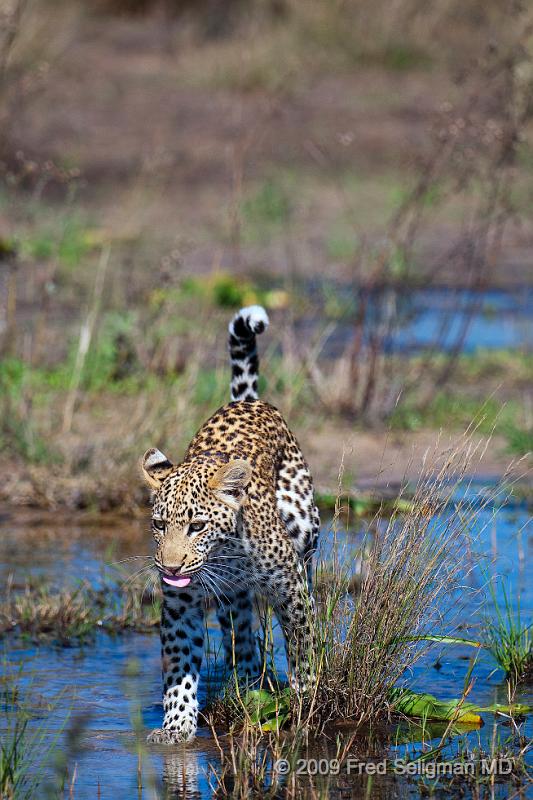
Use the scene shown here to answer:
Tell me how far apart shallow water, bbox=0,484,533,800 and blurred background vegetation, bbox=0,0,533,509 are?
605 mm

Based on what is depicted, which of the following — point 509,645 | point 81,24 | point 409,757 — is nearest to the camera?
point 409,757

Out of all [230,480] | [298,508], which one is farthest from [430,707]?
[230,480]

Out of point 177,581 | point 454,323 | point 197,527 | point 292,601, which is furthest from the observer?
point 454,323

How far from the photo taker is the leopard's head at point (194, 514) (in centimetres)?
561

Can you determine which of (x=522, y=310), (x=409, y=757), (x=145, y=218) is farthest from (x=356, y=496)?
(x=145, y=218)

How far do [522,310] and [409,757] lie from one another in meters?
9.86

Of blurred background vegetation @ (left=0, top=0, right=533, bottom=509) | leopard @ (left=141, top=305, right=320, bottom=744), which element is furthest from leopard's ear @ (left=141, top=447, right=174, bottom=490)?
blurred background vegetation @ (left=0, top=0, right=533, bottom=509)

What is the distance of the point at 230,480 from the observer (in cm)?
584

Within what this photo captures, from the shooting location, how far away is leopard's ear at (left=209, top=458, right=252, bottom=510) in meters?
5.84

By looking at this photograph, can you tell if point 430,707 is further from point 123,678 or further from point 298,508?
point 123,678

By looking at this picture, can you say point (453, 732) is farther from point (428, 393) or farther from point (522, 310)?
point (522, 310)

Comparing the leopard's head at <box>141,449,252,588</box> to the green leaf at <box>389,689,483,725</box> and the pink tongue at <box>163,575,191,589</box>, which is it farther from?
the green leaf at <box>389,689,483,725</box>

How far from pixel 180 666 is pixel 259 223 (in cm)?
1228

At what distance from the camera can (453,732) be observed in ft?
19.6
